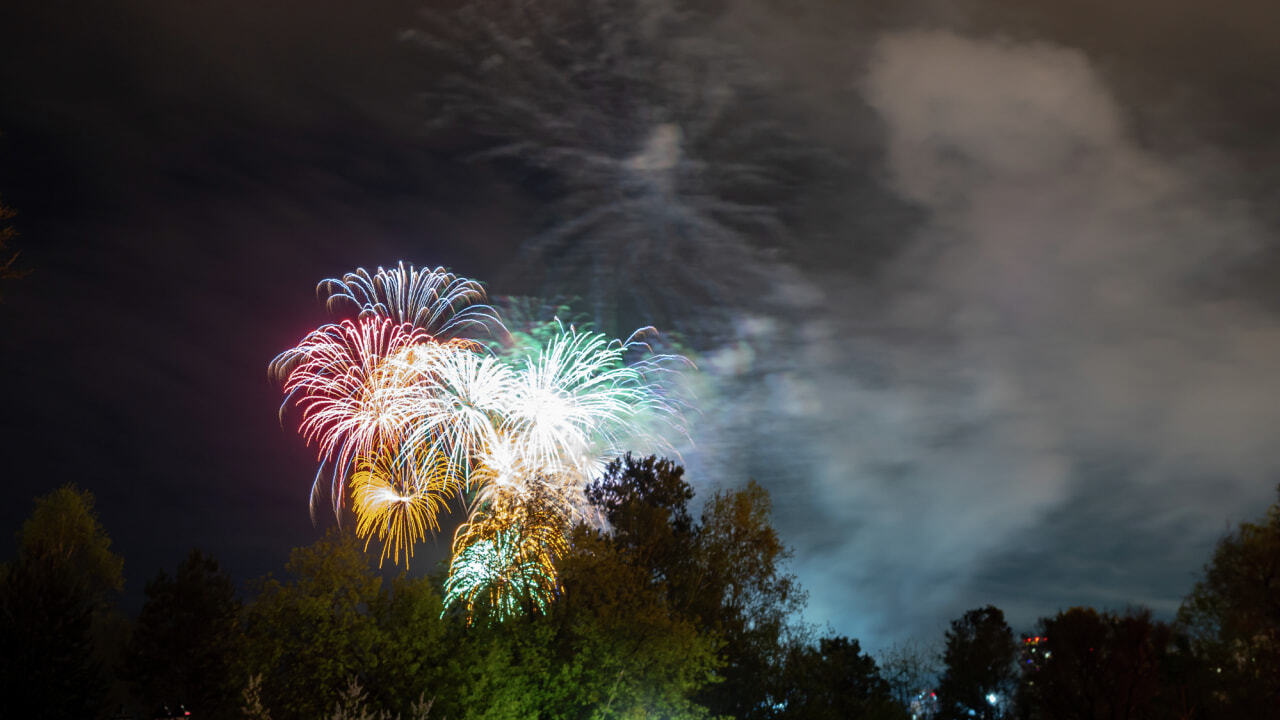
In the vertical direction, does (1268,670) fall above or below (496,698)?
above

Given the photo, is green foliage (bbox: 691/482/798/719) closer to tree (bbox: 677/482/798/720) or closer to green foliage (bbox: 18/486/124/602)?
tree (bbox: 677/482/798/720)

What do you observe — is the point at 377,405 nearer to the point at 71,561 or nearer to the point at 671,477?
the point at 671,477

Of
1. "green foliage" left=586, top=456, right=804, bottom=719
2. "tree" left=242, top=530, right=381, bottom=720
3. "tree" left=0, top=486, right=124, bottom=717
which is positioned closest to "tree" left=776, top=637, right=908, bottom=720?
"green foliage" left=586, top=456, right=804, bottom=719

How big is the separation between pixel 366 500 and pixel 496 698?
1036 cm

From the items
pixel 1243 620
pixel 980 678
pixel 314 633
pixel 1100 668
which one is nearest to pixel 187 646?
pixel 314 633

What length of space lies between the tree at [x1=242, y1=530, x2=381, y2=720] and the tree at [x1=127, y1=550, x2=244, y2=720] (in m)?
8.41

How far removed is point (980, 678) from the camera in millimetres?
80250

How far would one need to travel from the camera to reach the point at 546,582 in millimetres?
42844

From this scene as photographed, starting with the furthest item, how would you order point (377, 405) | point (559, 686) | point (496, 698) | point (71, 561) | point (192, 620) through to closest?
point (71, 561) < point (192, 620) < point (559, 686) < point (496, 698) < point (377, 405)

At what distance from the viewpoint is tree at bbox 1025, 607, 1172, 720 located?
34750mm

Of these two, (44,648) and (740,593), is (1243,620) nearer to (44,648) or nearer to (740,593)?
(740,593)

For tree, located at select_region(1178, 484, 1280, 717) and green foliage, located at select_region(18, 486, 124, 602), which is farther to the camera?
green foliage, located at select_region(18, 486, 124, 602)

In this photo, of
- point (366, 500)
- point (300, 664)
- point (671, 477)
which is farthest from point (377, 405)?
point (671, 477)

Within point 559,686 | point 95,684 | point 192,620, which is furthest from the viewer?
point 192,620
